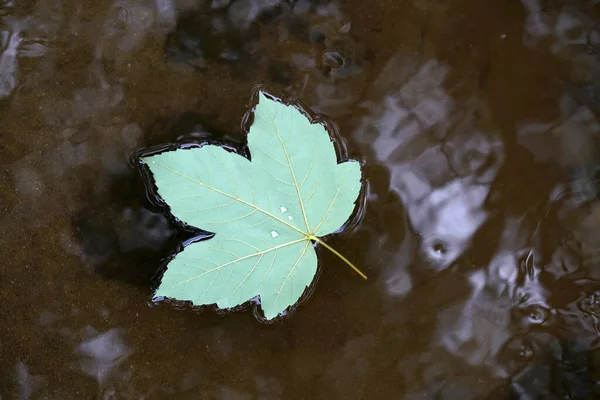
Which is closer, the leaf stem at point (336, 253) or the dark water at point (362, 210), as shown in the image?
the leaf stem at point (336, 253)

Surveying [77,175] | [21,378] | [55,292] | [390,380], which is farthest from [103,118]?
[390,380]

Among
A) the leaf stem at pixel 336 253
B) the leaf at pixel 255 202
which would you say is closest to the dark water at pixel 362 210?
the leaf stem at pixel 336 253

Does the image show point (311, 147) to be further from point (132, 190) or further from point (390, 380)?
point (390, 380)

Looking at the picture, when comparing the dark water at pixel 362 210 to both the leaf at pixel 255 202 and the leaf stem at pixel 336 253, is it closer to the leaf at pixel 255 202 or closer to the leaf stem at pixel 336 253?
the leaf stem at pixel 336 253

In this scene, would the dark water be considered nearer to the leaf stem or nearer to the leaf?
the leaf stem

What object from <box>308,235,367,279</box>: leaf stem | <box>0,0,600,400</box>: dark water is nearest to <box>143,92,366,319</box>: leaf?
<box>308,235,367,279</box>: leaf stem
